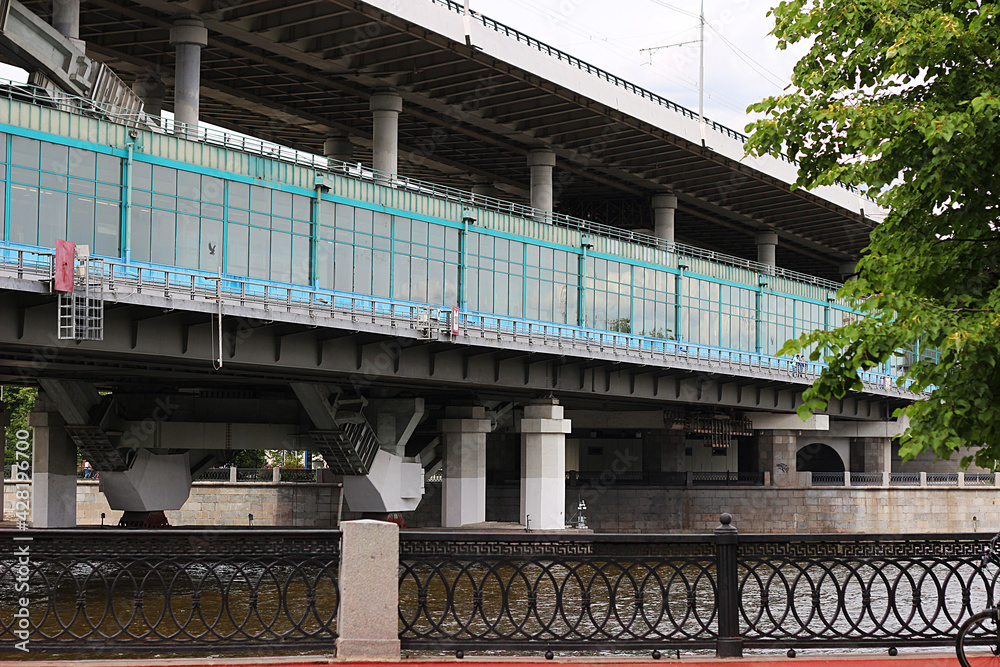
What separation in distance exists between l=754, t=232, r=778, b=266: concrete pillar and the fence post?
69673mm

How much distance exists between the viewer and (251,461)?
82.4 metres

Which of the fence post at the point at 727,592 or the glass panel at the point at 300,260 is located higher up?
the glass panel at the point at 300,260

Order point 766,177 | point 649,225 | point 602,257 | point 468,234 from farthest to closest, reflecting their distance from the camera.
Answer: point 649,225 → point 766,177 → point 602,257 → point 468,234

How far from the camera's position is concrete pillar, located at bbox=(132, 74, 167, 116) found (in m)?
53.8

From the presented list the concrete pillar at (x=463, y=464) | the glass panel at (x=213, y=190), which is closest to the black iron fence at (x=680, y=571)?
the glass panel at (x=213, y=190)

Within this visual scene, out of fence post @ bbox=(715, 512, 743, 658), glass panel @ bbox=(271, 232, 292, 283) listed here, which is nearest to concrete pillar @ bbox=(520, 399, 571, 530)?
glass panel @ bbox=(271, 232, 292, 283)

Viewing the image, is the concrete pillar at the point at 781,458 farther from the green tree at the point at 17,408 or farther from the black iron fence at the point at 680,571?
the black iron fence at the point at 680,571

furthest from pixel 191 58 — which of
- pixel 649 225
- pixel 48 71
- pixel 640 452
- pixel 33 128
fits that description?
pixel 640 452

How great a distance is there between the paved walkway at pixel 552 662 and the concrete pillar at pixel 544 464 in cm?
3776

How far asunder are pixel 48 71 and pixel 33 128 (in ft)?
22.3

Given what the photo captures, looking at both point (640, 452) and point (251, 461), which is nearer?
point (640, 452)

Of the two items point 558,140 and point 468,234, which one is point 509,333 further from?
point 558,140

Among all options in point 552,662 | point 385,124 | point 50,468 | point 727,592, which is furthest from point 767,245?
point 552,662

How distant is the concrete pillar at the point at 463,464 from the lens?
167 feet
